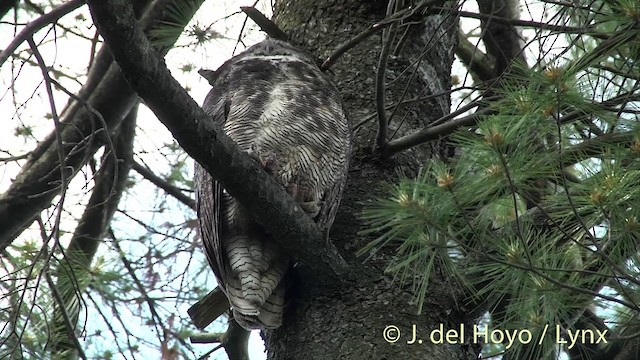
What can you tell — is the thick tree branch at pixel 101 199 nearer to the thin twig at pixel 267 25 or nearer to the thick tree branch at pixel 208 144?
the thin twig at pixel 267 25

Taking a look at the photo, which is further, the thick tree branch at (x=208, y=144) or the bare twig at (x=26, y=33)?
the bare twig at (x=26, y=33)

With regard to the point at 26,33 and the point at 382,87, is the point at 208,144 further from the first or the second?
the point at 26,33

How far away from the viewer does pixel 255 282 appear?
249cm

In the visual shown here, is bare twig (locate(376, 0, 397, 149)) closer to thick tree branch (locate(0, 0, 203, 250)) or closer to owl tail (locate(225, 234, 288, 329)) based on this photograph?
owl tail (locate(225, 234, 288, 329))

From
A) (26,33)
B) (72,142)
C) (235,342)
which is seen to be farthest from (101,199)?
(26,33)

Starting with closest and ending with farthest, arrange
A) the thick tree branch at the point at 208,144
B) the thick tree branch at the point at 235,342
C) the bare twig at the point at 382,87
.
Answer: the thick tree branch at the point at 208,144
the bare twig at the point at 382,87
the thick tree branch at the point at 235,342

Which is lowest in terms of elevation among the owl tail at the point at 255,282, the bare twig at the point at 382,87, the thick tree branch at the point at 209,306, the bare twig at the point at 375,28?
the owl tail at the point at 255,282

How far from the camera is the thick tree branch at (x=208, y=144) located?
1.87 meters

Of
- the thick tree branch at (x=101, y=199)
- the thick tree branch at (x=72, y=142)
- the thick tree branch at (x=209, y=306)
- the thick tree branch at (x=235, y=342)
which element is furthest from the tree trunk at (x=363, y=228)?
the thick tree branch at (x=101, y=199)

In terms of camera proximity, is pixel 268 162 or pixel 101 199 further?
pixel 101 199

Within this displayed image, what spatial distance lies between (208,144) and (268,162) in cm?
51

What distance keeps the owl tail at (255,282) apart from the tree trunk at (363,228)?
0.09m

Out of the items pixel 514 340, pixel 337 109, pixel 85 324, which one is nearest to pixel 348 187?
pixel 337 109

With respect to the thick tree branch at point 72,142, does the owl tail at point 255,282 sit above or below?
below
